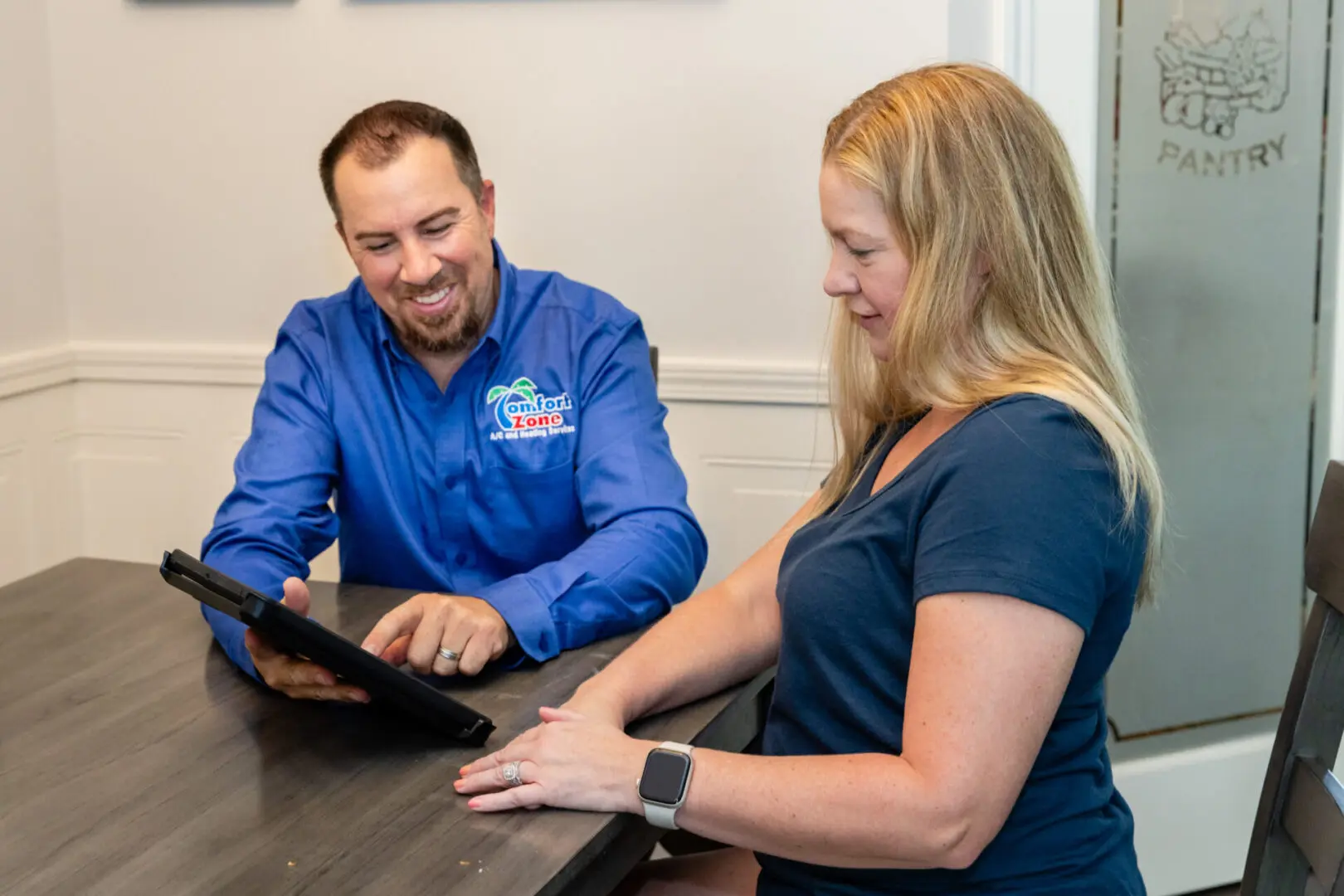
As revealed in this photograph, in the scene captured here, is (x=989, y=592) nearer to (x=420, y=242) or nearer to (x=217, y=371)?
(x=420, y=242)

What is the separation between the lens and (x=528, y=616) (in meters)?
1.52

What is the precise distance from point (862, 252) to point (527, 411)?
0.78 meters

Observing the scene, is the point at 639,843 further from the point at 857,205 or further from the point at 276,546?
the point at 276,546

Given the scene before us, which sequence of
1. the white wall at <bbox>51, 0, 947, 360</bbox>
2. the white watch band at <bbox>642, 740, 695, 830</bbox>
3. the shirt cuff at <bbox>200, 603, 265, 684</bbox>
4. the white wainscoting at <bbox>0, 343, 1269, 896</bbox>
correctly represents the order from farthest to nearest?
the white wall at <bbox>51, 0, 947, 360</bbox> → the white wainscoting at <bbox>0, 343, 1269, 896</bbox> → the shirt cuff at <bbox>200, 603, 265, 684</bbox> → the white watch band at <bbox>642, 740, 695, 830</bbox>

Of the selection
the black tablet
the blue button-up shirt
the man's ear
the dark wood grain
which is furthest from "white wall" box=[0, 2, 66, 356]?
the dark wood grain

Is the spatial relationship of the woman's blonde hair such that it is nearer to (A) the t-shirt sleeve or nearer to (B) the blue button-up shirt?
(A) the t-shirt sleeve

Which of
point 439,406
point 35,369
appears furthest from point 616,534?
point 35,369

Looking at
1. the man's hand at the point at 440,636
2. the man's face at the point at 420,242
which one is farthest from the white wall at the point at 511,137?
the man's hand at the point at 440,636

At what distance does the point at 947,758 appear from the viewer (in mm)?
1112

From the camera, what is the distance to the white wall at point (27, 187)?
2.96m

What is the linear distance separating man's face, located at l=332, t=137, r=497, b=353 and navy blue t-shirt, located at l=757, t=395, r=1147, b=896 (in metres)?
0.78

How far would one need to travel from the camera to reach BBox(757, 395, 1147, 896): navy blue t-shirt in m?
1.13

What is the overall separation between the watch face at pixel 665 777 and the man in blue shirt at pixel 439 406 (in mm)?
607

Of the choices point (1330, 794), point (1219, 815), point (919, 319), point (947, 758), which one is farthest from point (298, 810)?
point (1219, 815)
